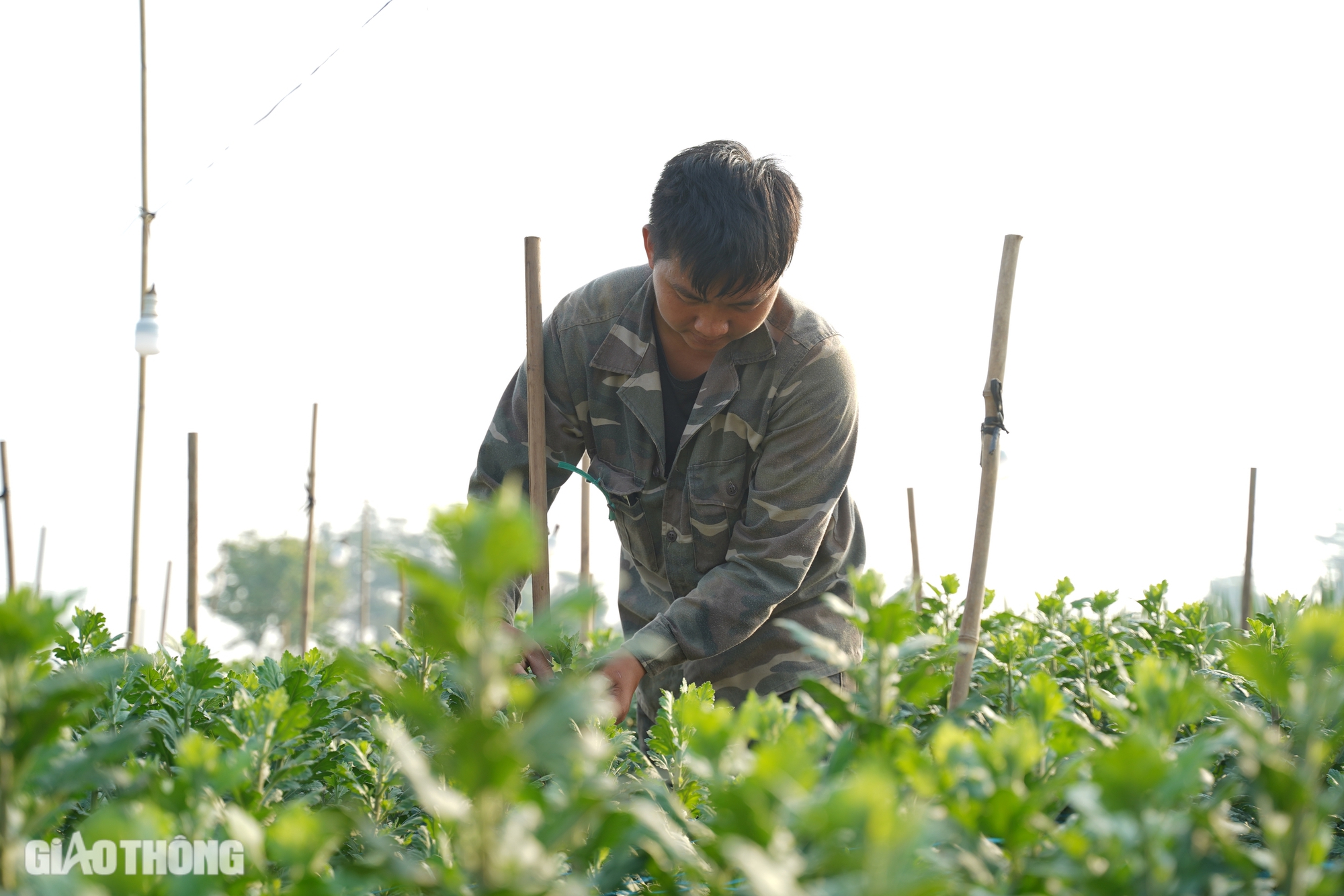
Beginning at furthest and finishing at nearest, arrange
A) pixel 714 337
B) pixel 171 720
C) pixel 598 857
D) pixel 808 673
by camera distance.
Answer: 1. pixel 808 673
2. pixel 714 337
3. pixel 171 720
4. pixel 598 857

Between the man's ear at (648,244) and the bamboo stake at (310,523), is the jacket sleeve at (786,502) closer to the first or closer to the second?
the man's ear at (648,244)

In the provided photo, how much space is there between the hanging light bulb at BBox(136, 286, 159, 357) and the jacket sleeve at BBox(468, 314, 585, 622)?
447cm

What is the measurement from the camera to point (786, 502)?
9.73 ft

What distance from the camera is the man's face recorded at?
254 cm

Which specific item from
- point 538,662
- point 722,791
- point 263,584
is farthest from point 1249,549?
point 263,584

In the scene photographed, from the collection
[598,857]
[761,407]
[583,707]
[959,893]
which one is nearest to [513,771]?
[583,707]

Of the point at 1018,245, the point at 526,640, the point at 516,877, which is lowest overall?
the point at 516,877

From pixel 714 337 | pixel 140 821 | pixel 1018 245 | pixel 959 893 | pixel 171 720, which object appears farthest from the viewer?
pixel 1018 245

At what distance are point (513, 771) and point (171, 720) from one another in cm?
166

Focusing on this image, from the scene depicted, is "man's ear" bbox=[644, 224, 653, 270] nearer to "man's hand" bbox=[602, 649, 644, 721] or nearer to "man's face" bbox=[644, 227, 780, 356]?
"man's face" bbox=[644, 227, 780, 356]

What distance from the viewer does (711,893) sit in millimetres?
1163

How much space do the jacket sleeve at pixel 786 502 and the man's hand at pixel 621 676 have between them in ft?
1.27

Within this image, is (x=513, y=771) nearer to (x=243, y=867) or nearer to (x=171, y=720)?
(x=243, y=867)
